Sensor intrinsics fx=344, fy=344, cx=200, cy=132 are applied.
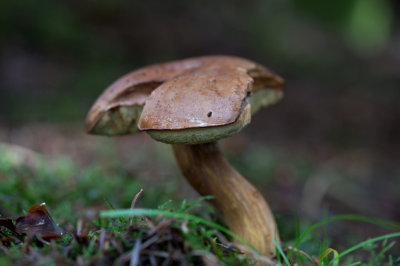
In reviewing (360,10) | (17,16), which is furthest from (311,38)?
(17,16)

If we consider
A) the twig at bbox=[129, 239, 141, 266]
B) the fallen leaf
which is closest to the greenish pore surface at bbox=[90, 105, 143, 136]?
the fallen leaf

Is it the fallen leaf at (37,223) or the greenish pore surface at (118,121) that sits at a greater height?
the greenish pore surface at (118,121)

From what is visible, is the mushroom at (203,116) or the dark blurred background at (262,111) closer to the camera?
the mushroom at (203,116)

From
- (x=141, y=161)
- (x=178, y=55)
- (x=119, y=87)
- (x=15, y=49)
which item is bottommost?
(x=141, y=161)

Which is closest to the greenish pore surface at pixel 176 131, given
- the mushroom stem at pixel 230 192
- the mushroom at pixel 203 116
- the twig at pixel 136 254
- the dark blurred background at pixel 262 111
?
the mushroom at pixel 203 116

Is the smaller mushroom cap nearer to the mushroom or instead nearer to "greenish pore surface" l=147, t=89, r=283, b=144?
the mushroom

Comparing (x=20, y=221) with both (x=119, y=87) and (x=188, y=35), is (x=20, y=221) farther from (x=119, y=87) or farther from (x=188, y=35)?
(x=188, y=35)

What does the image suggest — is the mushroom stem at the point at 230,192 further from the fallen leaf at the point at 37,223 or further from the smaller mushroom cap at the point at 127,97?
the fallen leaf at the point at 37,223
